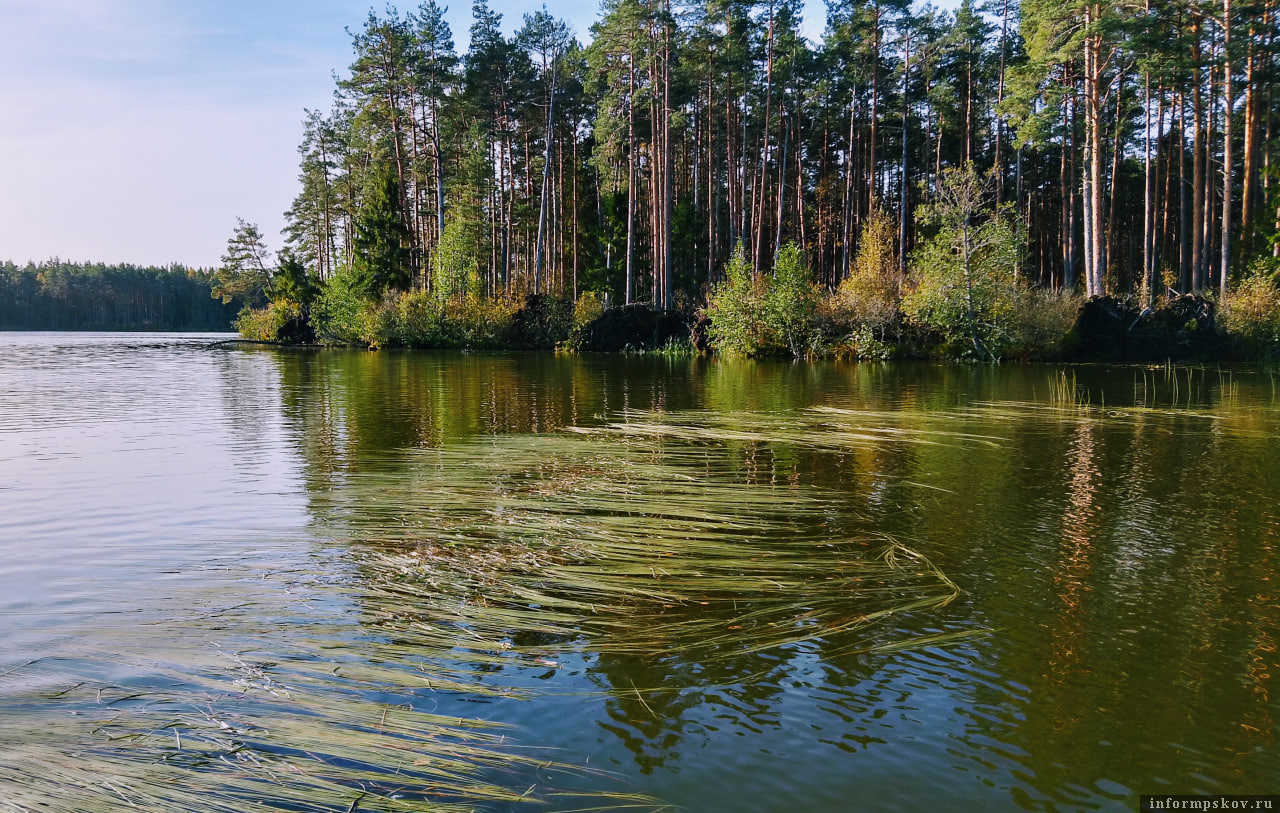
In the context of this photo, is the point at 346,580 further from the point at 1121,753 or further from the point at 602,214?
the point at 602,214

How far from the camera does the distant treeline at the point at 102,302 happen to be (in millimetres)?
132125

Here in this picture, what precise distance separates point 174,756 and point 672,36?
38342mm

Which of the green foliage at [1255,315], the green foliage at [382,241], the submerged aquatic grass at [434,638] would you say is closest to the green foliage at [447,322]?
the green foliage at [382,241]

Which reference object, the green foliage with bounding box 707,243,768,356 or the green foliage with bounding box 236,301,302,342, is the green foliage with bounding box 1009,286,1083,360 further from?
the green foliage with bounding box 236,301,302,342

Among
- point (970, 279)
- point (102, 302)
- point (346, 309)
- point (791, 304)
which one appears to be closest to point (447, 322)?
point (346, 309)

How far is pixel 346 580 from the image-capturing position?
5395mm

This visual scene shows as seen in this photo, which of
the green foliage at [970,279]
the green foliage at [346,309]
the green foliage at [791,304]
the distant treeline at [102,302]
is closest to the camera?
the green foliage at [970,279]

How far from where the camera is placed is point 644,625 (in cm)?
462

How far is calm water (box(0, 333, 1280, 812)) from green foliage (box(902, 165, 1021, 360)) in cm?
2128

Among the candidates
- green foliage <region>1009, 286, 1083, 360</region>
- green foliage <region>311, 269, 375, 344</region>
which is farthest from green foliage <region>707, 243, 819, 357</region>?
green foliage <region>311, 269, 375, 344</region>

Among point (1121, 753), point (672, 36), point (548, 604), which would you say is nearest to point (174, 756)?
point (548, 604)

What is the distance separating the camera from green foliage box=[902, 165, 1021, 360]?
30734mm

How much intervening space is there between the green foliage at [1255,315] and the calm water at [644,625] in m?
22.9

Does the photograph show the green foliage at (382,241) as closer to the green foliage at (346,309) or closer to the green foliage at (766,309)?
the green foliage at (346,309)
